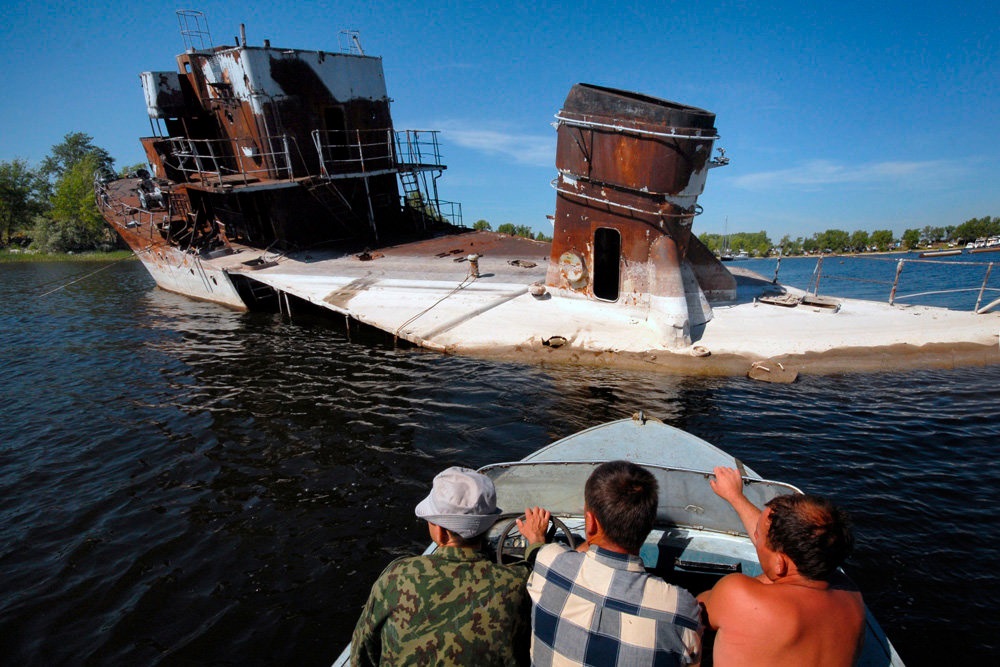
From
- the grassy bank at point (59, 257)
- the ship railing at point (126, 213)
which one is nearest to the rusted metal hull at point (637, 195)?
the ship railing at point (126, 213)

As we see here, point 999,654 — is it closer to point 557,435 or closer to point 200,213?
point 557,435

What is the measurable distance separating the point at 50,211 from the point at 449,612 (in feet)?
253

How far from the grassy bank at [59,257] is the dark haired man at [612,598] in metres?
60.9

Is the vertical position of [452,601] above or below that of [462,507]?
below

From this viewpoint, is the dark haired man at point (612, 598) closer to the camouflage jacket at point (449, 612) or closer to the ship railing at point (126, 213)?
the camouflage jacket at point (449, 612)

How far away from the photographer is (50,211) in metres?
57.1

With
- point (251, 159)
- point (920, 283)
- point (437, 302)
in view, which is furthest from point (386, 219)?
point (920, 283)

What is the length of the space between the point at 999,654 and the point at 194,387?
1412 cm

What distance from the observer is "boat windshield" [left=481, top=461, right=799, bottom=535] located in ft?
14.3

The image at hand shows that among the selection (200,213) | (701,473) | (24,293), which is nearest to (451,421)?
(701,473)

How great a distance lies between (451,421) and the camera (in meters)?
9.55

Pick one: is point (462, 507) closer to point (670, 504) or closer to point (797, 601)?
point (797, 601)

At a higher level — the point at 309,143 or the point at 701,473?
the point at 309,143

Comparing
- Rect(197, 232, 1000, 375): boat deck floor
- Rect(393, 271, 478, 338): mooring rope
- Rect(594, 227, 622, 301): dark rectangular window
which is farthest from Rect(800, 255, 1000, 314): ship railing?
Rect(393, 271, 478, 338): mooring rope
